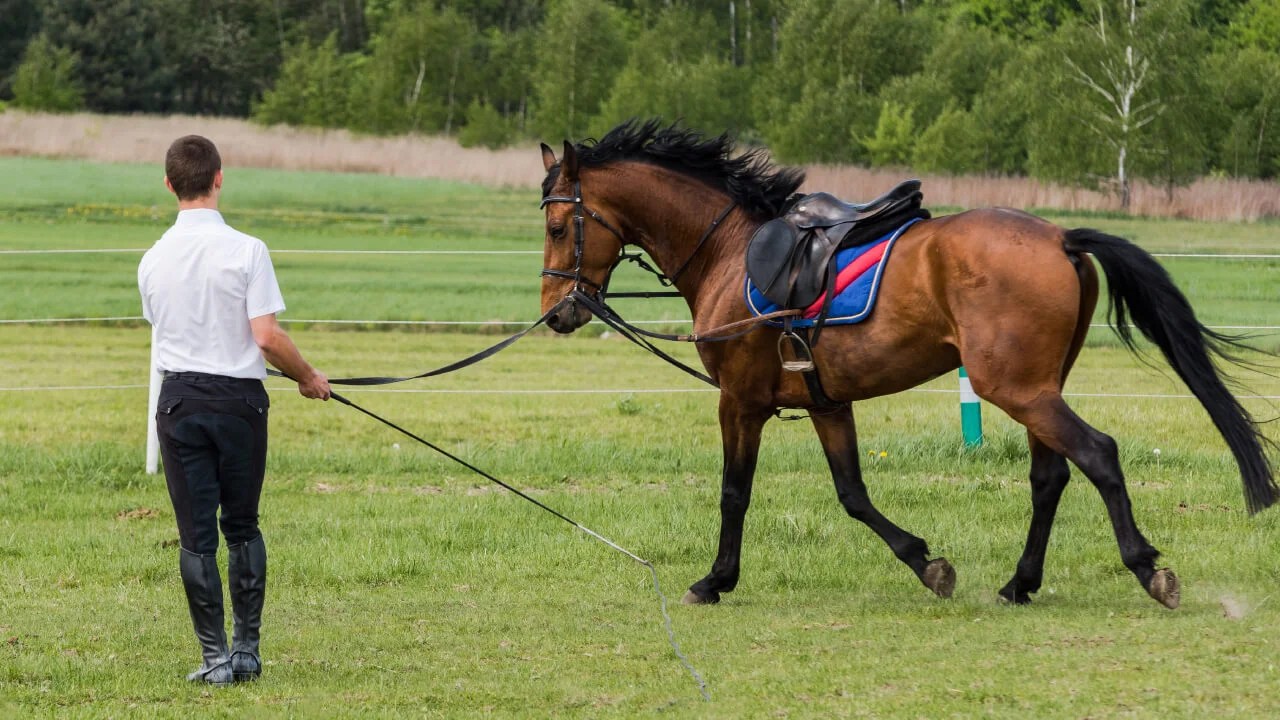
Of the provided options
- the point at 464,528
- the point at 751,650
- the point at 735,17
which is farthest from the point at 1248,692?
the point at 735,17

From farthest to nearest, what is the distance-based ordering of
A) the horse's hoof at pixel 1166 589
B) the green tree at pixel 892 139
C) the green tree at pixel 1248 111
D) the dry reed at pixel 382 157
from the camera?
1. the green tree at pixel 892 139
2. the dry reed at pixel 382 157
3. the green tree at pixel 1248 111
4. the horse's hoof at pixel 1166 589

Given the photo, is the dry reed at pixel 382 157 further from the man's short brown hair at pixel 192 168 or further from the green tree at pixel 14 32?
the man's short brown hair at pixel 192 168

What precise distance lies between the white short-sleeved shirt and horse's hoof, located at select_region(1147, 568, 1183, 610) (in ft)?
11.4

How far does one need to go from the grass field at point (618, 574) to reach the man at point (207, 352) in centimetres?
66

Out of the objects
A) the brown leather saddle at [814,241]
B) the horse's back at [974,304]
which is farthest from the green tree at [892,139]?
the horse's back at [974,304]

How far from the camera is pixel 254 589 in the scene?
16.6 feet

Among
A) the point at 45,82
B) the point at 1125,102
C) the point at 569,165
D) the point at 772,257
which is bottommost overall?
the point at 772,257

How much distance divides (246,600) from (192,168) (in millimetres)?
1474

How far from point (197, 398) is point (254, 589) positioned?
736 mm

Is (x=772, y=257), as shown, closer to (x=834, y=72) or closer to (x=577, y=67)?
(x=834, y=72)

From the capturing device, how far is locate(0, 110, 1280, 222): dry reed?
33031 mm

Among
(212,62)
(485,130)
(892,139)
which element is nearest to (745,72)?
(892,139)

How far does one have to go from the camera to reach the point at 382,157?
4316 cm

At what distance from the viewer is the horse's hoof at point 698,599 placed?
6598 mm
